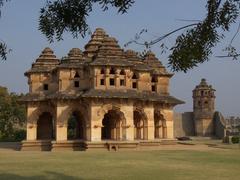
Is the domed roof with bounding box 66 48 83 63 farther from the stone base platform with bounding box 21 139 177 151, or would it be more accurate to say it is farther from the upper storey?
the stone base platform with bounding box 21 139 177 151

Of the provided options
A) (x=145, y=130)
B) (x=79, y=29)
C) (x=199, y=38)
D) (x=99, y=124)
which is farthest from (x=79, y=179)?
(x=145, y=130)

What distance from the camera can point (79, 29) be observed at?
25.2ft

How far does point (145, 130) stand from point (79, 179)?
18.1m

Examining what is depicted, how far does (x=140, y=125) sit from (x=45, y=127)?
7879 millimetres

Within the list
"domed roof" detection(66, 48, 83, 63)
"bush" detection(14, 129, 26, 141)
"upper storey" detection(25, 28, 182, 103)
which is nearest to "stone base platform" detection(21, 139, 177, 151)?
"upper storey" detection(25, 28, 182, 103)

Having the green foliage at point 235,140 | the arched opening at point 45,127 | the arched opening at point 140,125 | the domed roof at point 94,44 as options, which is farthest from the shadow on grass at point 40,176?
the green foliage at point 235,140

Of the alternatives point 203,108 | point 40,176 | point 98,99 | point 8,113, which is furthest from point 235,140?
point 40,176

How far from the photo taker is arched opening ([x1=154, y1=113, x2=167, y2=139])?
34.5 meters

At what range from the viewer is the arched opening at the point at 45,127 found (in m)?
34.7

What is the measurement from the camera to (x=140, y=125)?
32.8 m

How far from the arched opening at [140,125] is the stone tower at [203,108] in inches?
641

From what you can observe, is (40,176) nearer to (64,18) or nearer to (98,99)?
(64,18)

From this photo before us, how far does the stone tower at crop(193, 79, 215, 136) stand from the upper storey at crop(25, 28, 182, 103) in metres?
14.9

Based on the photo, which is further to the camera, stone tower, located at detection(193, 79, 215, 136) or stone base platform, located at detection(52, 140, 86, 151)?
stone tower, located at detection(193, 79, 215, 136)
